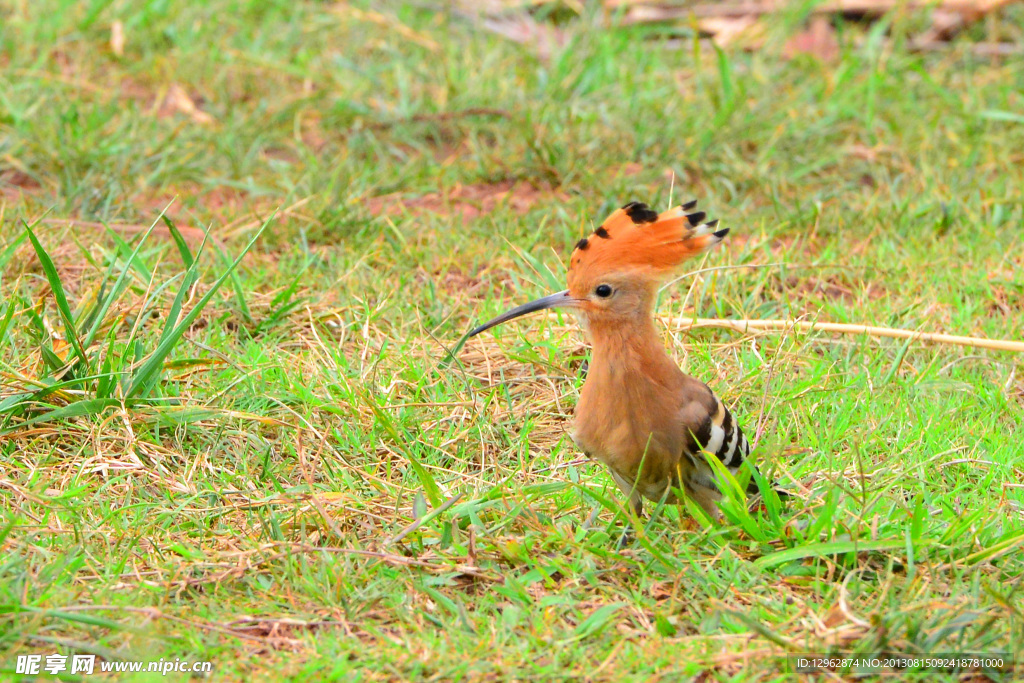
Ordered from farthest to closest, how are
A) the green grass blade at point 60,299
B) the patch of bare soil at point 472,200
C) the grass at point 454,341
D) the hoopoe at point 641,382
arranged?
the patch of bare soil at point 472,200, the green grass blade at point 60,299, the hoopoe at point 641,382, the grass at point 454,341

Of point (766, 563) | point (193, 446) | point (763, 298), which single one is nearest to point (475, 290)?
point (763, 298)

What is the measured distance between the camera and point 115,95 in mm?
5121

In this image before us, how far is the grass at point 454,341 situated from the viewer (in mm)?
2355

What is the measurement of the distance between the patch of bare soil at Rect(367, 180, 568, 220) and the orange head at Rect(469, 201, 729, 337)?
1820 millimetres

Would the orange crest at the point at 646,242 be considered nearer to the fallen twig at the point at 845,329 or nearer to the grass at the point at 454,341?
the grass at the point at 454,341

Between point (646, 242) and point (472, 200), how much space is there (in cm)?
206

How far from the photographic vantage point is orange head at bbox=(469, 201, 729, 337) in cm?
268

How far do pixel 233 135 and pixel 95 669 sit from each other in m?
3.26

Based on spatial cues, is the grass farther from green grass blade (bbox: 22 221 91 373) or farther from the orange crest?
the orange crest

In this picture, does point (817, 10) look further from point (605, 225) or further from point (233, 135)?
point (605, 225)

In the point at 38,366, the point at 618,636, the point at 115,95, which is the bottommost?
the point at 618,636

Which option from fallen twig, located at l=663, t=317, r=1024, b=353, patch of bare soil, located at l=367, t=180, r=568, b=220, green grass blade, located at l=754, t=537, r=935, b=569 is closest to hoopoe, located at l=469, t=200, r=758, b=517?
green grass blade, located at l=754, t=537, r=935, b=569

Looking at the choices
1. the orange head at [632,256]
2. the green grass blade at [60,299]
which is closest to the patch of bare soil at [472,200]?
the green grass blade at [60,299]

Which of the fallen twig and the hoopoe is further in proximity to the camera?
the fallen twig
